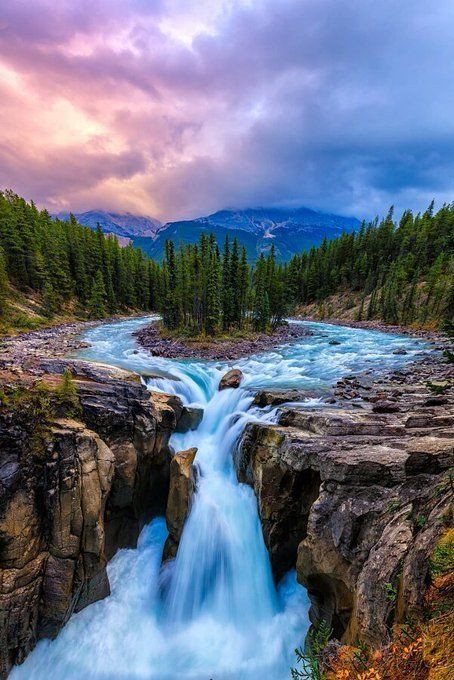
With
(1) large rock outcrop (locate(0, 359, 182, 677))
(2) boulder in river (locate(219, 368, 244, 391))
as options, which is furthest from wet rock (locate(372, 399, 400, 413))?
(1) large rock outcrop (locate(0, 359, 182, 677))

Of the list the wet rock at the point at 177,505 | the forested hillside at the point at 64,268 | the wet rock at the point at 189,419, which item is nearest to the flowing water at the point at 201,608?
the wet rock at the point at 177,505

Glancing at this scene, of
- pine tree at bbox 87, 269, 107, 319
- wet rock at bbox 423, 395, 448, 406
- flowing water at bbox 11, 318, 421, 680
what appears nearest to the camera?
flowing water at bbox 11, 318, 421, 680

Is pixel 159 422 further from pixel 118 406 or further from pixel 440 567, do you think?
pixel 440 567

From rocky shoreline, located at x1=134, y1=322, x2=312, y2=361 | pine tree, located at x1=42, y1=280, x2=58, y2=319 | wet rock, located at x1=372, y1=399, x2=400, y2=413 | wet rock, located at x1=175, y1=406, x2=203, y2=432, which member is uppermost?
pine tree, located at x1=42, y1=280, x2=58, y2=319

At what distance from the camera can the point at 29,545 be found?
7.91m

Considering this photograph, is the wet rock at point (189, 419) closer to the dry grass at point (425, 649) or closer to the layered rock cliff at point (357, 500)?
the layered rock cliff at point (357, 500)

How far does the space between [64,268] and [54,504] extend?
187 feet

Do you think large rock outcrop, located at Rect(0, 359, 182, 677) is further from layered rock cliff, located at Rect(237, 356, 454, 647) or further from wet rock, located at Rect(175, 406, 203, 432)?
layered rock cliff, located at Rect(237, 356, 454, 647)

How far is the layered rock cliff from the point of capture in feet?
16.5

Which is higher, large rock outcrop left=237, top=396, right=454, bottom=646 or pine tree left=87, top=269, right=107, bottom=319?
pine tree left=87, top=269, right=107, bottom=319

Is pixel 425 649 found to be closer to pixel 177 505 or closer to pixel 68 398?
pixel 177 505

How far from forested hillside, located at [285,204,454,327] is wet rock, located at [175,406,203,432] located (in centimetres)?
4252

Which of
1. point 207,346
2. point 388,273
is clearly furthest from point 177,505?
point 388,273

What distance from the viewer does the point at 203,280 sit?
40.4m
